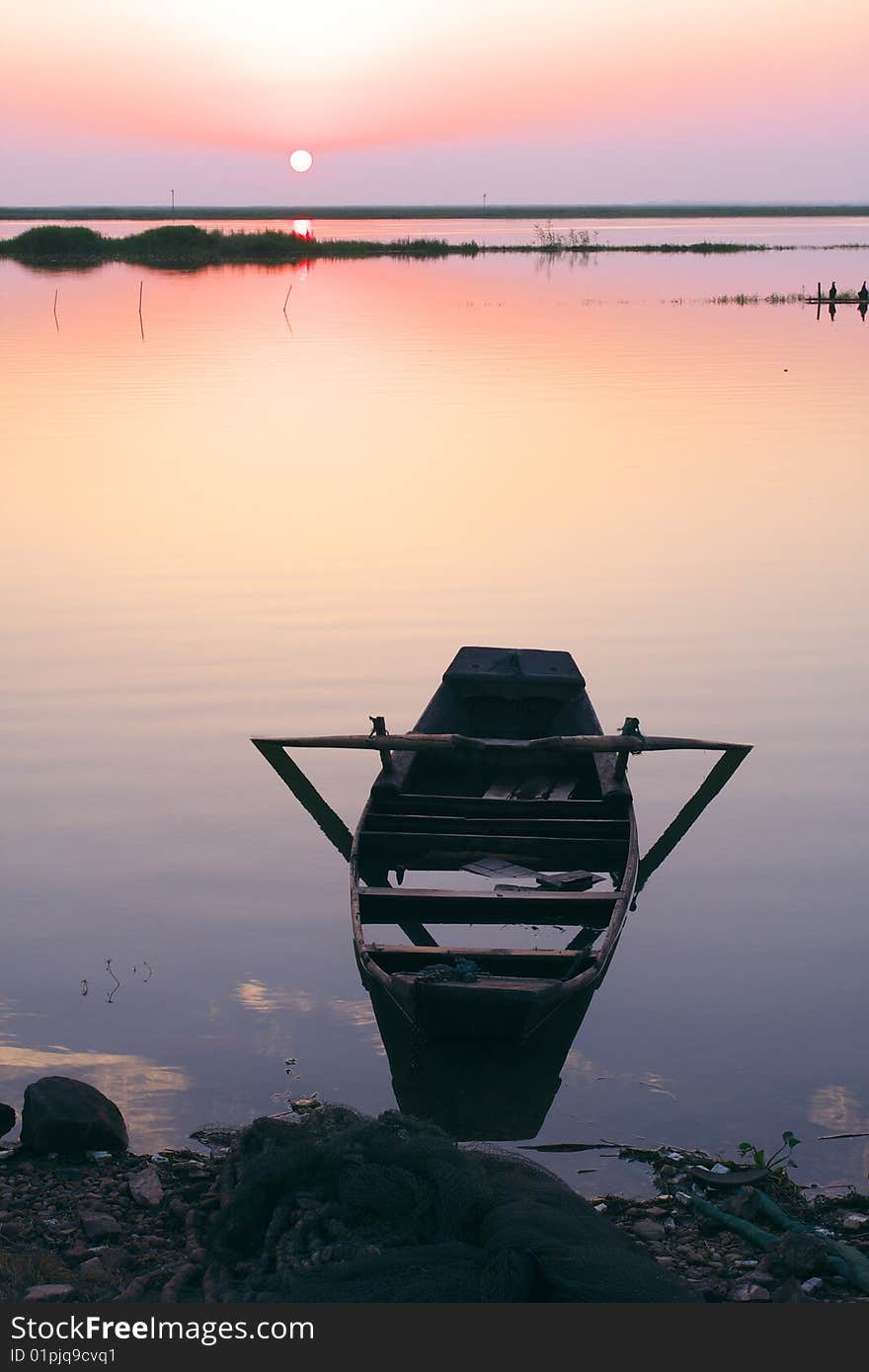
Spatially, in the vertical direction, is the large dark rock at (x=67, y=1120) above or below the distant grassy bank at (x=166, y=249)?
below

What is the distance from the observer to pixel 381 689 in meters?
14.8

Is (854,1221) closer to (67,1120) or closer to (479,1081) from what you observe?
(479,1081)

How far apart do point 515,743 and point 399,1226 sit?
5.52 meters

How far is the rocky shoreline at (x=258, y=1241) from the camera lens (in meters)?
6.36

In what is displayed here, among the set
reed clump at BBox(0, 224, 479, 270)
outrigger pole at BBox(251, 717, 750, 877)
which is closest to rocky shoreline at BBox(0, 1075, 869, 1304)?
outrigger pole at BBox(251, 717, 750, 877)

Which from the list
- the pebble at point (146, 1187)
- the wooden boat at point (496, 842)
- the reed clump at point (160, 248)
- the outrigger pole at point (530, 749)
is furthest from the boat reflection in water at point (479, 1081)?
the reed clump at point (160, 248)

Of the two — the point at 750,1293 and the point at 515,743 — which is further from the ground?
the point at 515,743

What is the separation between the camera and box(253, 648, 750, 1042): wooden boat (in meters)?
8.39

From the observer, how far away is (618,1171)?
7742mm

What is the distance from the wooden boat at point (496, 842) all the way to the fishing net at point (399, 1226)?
1143 millimetres

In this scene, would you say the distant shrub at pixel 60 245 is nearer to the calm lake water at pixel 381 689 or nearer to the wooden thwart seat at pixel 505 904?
the calm lake water at pixel 381 689

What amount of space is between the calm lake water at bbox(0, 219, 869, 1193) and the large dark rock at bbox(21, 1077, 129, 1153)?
0.39 m

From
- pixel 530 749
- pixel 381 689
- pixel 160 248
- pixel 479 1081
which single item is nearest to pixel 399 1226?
pixel 479 1081

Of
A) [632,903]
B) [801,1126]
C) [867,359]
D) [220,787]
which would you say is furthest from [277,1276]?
[867,359]
